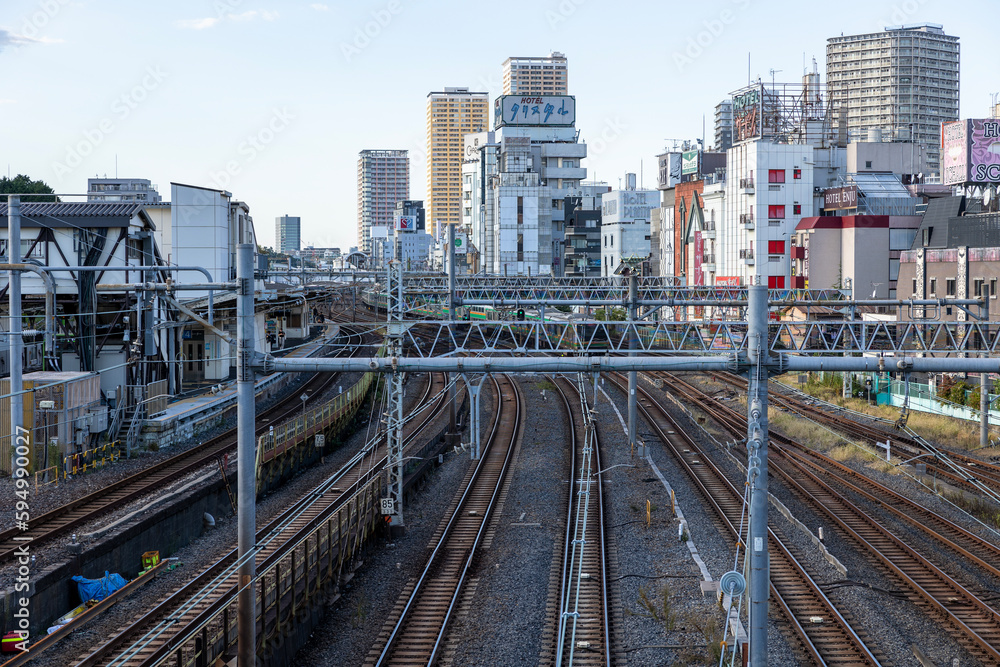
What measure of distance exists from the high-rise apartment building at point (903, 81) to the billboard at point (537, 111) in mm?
48172

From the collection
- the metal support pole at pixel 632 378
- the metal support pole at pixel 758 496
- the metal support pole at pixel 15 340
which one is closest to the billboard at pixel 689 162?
the metal support pole at pixel 632 378

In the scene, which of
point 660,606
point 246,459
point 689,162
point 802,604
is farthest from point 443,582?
point 689,162

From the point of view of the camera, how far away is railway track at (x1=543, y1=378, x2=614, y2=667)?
11.9 metres

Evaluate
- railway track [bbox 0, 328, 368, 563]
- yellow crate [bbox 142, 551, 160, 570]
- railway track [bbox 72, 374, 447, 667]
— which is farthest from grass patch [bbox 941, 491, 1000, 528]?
railway track [bbox 0, 328, 368, 563]

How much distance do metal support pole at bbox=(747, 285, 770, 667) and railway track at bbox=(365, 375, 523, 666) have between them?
451cm

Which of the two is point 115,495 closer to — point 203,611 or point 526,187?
point 203,611

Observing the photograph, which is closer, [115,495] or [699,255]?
[115,495]

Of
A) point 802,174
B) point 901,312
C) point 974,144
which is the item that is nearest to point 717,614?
point 901,312

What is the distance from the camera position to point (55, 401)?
20.9 meters

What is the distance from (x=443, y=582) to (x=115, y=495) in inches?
301

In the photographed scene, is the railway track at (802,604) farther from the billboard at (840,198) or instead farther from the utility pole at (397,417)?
the billboard at (840,198)

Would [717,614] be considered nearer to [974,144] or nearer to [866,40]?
[974,144]

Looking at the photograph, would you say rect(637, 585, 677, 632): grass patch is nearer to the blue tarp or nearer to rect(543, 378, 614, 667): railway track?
rect(543, 378, 614, 667): railway track

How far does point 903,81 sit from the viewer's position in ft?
432
